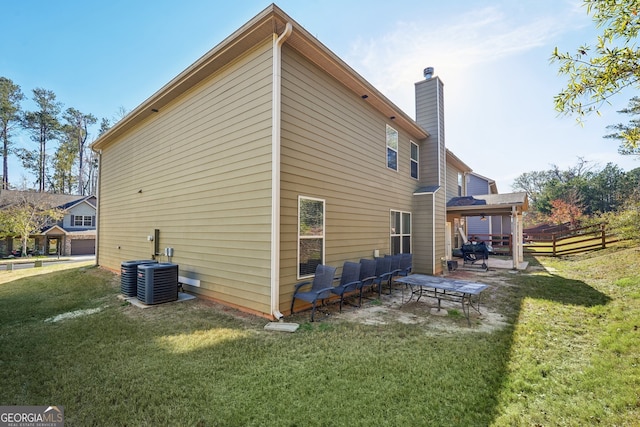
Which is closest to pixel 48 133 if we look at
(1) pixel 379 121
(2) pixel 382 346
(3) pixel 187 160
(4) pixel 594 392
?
(3) pixel 187 160

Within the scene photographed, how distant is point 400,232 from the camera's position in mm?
8914

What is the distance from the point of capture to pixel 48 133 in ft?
91.2

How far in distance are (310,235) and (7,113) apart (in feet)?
117

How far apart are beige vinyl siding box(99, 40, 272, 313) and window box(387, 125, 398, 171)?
474 centimetres

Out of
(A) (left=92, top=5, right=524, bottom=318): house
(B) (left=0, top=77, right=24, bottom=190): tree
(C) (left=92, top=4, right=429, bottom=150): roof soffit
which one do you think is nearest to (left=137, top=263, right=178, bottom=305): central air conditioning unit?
(A) (left=92, top=5, right=524, bottom=318): house

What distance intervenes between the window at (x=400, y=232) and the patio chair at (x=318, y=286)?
3716 millimetres

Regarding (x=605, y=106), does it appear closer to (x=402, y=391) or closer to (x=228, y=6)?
(x=402, y=391)

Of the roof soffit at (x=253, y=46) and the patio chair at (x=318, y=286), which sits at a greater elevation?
the roof soffit at (x=253, y=46)

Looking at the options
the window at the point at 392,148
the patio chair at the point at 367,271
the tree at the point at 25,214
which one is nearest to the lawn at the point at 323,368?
the patio chair at the point at 367,271

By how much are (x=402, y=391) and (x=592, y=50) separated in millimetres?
3807

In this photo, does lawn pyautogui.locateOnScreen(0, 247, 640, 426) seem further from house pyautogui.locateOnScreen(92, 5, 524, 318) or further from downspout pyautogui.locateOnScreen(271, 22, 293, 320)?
house pyautogui.locateOnScreen(92, 5, 524, 318)

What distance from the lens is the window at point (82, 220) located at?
2658 centimetres

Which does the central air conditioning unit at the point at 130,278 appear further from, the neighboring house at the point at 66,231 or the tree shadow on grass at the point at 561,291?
the neighboring house at the point at 66,231

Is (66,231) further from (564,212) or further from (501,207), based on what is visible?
(564,212)
